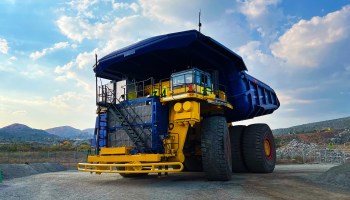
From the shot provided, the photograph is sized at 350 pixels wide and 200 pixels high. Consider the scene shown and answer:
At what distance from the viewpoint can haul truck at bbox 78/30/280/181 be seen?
33.7 feet

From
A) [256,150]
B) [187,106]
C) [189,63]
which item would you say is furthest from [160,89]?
[256,150]

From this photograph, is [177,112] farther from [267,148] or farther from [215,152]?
[267,148]

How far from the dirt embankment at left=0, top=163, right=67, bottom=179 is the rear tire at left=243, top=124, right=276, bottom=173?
11.5 m

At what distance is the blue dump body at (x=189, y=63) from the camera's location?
11.4 meters

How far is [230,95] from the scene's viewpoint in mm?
14516

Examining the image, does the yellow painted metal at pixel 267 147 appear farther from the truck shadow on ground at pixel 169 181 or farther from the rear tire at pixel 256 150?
the truck shadow on ground at pixel 169 181

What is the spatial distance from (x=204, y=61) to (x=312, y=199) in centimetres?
736

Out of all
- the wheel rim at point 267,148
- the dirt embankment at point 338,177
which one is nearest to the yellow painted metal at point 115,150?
the dirt embankment at point 338,177

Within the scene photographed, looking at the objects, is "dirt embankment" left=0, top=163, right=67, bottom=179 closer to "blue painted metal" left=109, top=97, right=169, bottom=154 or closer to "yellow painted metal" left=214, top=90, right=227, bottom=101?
"blue painted metal" left=109, top=97, right=169, bottom=154

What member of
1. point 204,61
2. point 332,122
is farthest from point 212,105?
point 332,122

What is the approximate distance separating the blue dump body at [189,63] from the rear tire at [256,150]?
2.83 ft

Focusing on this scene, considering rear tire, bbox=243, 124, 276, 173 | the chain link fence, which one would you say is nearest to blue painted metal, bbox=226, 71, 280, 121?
rear tire, bbox=243, 124, 276, 173

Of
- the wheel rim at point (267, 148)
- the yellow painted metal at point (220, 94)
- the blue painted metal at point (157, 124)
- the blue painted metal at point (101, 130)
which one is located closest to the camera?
the blue painted metal at point (157, 124)

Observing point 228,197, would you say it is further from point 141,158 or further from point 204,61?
point 204,61
